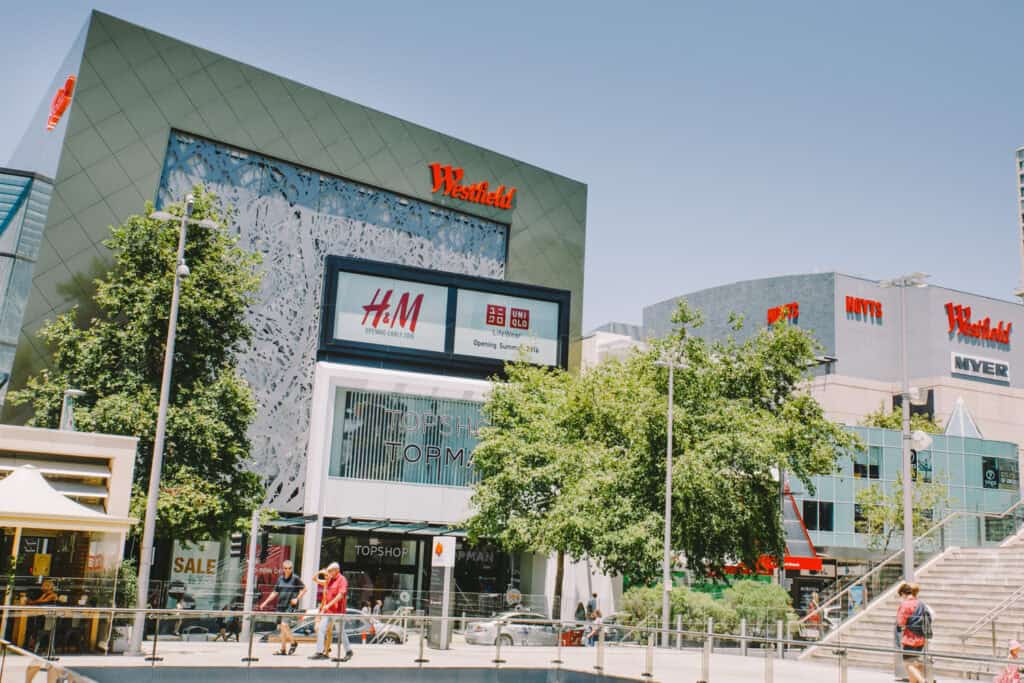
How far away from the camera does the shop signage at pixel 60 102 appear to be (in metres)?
37.2

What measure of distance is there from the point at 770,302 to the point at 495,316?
146 feet

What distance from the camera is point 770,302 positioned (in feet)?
272

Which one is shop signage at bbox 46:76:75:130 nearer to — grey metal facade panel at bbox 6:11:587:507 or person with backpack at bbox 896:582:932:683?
grey metal facade panel at bbox 6:11:587:507

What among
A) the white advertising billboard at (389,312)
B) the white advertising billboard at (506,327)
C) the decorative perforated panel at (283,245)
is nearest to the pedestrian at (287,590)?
the decorative perforated panel at (283,245)

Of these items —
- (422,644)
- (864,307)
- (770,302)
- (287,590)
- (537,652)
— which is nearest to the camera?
(422,644)

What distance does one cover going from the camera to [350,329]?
41.5 metres

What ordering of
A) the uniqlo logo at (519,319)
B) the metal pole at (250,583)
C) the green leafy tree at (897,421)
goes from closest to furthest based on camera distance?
the metal pole at (250,583), the uniqlo logo at (519,319), the green leafy tree at (897,421)

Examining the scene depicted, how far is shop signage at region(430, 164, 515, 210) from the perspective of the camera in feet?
153

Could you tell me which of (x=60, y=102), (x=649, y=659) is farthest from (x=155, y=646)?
(x=60, y=102)

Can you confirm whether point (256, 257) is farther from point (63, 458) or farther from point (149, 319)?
point (63, 458)

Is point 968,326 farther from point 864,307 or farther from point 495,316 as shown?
point 495,316

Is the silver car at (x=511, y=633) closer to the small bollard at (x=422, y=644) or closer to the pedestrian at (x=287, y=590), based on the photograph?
the small bollard at (x=422, y=644)

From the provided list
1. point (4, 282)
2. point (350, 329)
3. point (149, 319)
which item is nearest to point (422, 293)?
point (350, 329)

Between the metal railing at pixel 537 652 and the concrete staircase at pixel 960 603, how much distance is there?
22.7 feet
